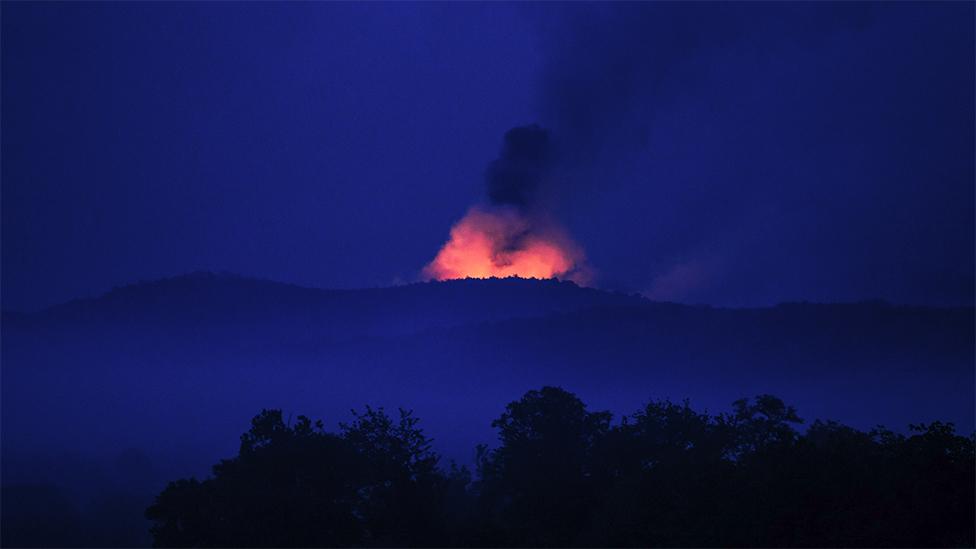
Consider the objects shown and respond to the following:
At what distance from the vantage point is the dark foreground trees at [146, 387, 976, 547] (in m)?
32.5

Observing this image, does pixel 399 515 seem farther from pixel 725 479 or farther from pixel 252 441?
pixel 725 479

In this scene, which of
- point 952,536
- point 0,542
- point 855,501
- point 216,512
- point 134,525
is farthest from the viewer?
point 134,525

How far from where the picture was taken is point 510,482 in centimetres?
4716

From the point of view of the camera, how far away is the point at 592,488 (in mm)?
45062

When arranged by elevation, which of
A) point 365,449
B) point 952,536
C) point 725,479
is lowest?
point 952,536

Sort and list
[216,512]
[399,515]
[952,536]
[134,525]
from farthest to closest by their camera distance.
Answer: [134,525] → [399,515] → [216,512] → [952,536]

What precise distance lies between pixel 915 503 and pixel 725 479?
8.40 meters

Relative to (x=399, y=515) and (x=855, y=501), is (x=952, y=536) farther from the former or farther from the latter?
(x=399, y=515)

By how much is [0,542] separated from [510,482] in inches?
5431

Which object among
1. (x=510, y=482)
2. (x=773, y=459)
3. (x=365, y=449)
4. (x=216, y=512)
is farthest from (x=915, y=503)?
(x=216, y=512)

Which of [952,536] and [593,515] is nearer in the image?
[952,536]

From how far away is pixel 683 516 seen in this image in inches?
1378

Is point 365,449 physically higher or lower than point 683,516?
higher

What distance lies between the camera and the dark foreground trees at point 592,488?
107 ft
